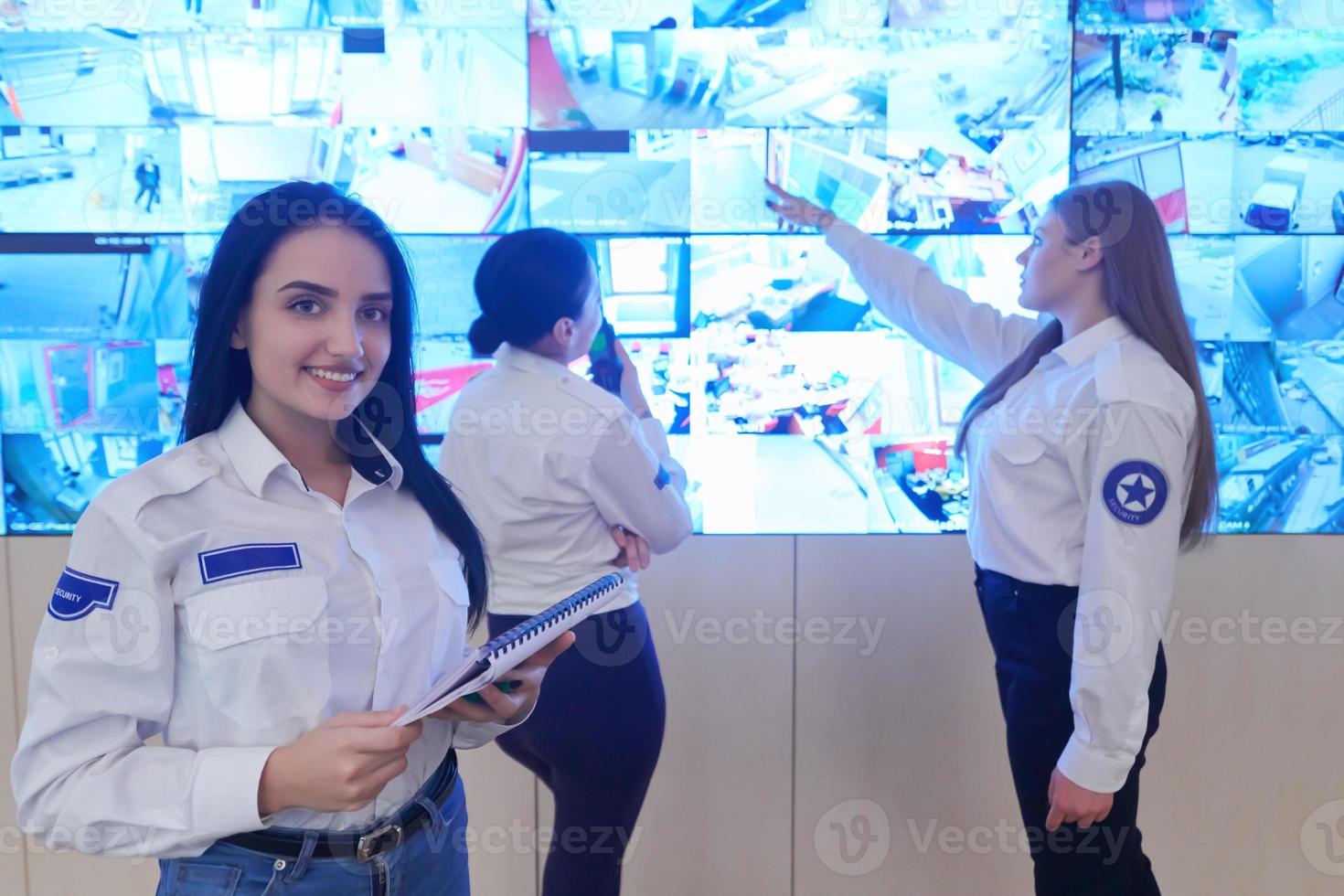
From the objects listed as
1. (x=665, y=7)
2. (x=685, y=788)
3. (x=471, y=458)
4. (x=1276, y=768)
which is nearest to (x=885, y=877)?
(x=685, y=788)

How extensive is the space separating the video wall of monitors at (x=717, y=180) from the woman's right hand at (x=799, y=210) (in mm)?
80

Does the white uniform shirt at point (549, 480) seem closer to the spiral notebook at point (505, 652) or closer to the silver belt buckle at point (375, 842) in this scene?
the spiral notebook at point (505, 652)

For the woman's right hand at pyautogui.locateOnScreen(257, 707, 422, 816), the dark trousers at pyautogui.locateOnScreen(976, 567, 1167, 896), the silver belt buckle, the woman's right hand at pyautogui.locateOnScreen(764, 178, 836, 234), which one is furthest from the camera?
Result: the woman's right hand at pyautogui.locateOnScreen(764, 178, 836, 234)

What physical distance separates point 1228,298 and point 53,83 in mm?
3118

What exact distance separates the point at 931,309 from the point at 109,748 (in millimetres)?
1791

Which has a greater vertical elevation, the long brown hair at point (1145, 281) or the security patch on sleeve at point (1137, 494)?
the long brown hair at point (1145, 281)

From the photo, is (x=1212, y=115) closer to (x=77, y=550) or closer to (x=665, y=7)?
(x=665, y=7)

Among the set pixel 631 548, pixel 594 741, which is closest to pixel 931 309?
pixel 631 548

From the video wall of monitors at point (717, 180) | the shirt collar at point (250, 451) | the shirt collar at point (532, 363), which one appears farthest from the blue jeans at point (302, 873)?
the video wall of monitors at point (717, 180)

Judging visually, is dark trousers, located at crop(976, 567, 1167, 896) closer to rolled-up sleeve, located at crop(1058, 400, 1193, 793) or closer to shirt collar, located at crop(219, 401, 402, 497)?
rolled-up sleeve, located at crop(1058, 400, 1193, 793)

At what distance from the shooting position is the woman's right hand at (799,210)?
2131 mm

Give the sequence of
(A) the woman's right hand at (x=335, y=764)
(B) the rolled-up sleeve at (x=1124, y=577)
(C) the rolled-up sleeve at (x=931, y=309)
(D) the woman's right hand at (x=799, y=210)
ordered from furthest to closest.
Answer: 1. (D) the woman's right hand at (x=799, y=210)
2. (C) the rolled-up sleeve at (x=931, y=309)
3. (B) the rolled-up sleeve at (x=1124, y=577)
4. (A) the woman's right hand at (x=335, y=764)

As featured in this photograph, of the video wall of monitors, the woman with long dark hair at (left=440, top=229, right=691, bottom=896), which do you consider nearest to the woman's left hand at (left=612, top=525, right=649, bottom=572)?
the woman with long dark hair at (left=440, top=229, right=691, bottom=896)

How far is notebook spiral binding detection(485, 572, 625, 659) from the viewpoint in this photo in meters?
0.96
